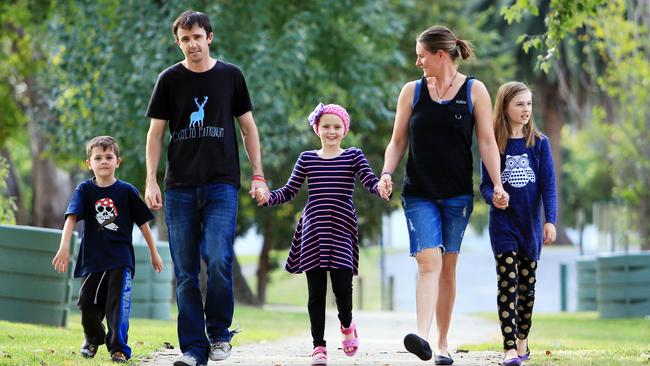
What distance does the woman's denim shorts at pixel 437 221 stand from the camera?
26.9ft

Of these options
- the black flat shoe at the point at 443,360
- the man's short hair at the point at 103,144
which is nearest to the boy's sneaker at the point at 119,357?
the man's short hair at the point at 103,144

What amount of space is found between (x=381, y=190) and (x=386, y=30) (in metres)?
15.7

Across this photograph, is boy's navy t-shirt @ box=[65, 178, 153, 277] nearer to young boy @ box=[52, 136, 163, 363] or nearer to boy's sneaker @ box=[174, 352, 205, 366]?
young boy @ box=[52, 136, 163, 363]

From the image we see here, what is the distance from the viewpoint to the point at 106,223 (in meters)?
8.63

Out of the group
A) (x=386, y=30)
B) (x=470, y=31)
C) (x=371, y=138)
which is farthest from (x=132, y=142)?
(x=470, y=31)

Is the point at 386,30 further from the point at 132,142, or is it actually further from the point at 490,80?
the point at 490,80

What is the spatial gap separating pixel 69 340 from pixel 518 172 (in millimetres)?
4410

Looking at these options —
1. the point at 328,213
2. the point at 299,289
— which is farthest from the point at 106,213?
the point at 299,289

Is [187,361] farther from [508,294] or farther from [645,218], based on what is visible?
[645,218]

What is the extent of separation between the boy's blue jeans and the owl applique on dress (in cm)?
185

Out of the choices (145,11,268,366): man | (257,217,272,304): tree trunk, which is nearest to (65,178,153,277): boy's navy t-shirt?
(145,11,268,366): man

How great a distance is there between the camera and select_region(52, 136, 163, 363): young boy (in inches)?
338

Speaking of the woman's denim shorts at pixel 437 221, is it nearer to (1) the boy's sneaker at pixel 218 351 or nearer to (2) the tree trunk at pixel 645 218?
(1) the boy's sneaker at pixel 218 351

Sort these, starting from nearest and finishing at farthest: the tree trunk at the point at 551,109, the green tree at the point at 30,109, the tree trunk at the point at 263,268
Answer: the green tree at the point at 30,109
the tree trunk at the point at 263,268
the tree trunk at the point at 551,109
